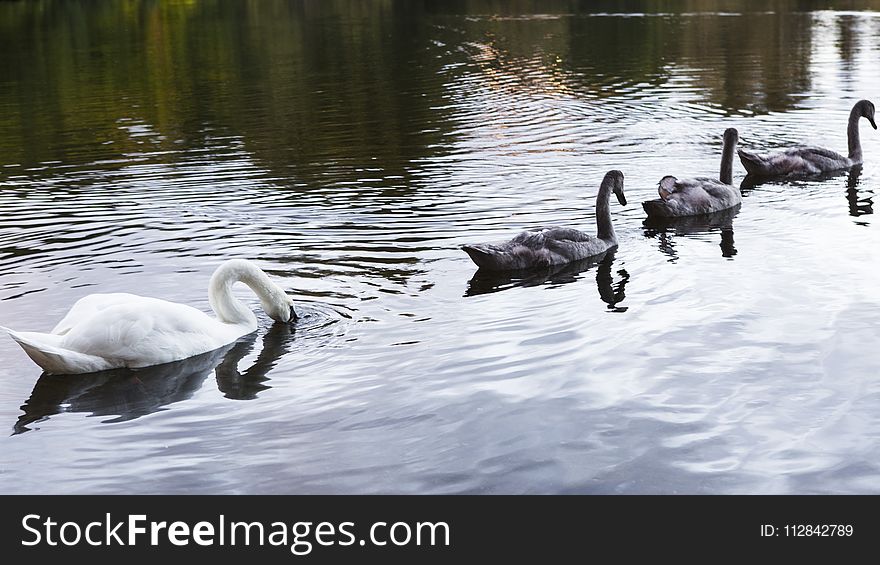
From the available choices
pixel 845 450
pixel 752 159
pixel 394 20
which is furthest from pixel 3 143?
pixel 394 20

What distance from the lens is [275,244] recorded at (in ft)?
59.5

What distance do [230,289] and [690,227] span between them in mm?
8590

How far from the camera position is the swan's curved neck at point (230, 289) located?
13.8 meters

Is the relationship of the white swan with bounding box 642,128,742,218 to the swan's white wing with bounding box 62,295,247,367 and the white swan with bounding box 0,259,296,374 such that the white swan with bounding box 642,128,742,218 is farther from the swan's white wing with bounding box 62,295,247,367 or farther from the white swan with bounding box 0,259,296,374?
the swan's white wing with bounding box 62,295,247,367

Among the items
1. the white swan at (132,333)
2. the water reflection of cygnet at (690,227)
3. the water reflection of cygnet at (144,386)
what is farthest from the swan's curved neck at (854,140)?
the water reflection of cygnet at (144,386)

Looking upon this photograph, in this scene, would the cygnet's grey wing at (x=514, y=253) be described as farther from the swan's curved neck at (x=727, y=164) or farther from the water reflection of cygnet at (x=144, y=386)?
the swan's curved neck at (x=727, y=164)

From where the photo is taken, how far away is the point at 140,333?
41.0ft

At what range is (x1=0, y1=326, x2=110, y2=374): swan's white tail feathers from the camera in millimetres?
11927

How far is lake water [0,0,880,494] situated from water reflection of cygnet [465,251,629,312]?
6 centimetres

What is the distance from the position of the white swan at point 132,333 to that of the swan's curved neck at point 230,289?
1 cm

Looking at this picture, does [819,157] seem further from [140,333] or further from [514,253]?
[140,333]

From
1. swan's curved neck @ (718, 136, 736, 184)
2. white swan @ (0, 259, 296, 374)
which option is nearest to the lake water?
white swan @ (0, 259, 296, 374)

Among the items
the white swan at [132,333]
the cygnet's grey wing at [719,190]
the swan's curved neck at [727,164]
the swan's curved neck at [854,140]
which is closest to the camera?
the white swan at [132,333]

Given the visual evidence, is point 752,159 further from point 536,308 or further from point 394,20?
point 394,20
